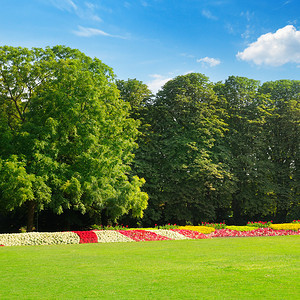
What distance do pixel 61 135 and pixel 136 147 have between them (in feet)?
17.8

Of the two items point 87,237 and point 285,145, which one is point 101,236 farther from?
point 285,145

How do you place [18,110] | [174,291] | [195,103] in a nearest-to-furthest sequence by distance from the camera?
1. [174,291]
2. [18,110]
3. [195,103]

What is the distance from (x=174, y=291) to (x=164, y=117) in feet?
90.3

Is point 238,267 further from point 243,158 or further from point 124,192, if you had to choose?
point 243,158

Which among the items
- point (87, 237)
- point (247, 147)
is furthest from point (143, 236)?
point (247, 147)

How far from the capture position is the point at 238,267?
316 inches

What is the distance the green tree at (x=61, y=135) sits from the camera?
1906 cm

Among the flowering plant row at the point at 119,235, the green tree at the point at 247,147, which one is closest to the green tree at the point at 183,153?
the green tree at the point at 247,147

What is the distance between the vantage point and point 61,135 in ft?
67.9

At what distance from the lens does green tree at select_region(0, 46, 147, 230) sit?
62.5 ft

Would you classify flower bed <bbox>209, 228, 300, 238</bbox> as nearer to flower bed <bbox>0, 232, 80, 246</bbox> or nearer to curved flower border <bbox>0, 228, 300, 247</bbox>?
curved flower border <bbox>0, 228, 300, 247</bbox>

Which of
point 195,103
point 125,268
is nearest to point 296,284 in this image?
point 125,268

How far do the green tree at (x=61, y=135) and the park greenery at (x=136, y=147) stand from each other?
0.23 ft

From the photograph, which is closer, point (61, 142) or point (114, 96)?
point (61, 142)
